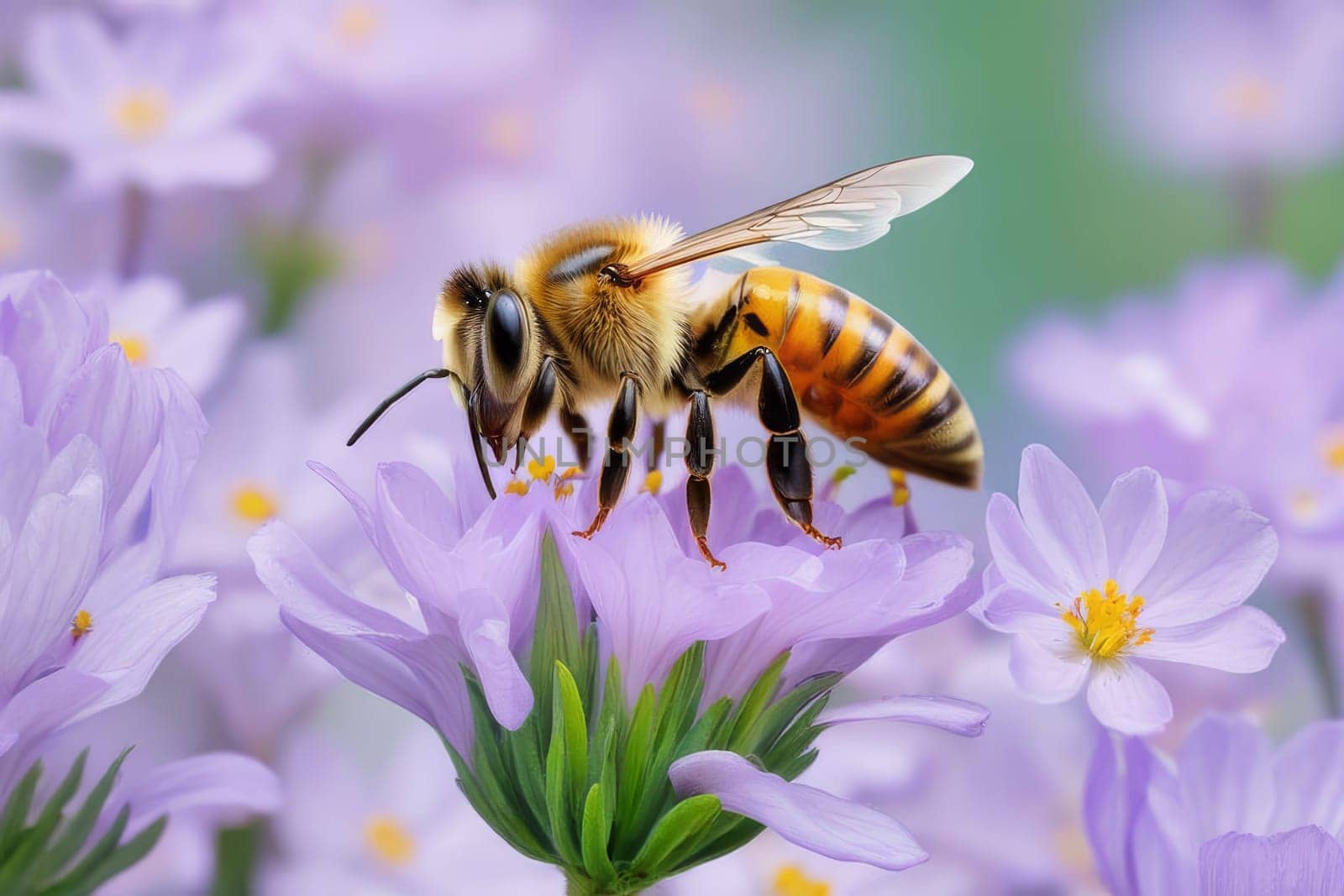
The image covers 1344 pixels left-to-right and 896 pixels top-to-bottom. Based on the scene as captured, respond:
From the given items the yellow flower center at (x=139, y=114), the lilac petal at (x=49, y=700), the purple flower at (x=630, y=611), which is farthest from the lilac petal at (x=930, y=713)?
the yellow flower center at (x=139, y=114)

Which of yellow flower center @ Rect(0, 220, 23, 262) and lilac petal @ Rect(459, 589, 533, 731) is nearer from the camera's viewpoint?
lilac petal @ Rect(459, 589, 533, 731)

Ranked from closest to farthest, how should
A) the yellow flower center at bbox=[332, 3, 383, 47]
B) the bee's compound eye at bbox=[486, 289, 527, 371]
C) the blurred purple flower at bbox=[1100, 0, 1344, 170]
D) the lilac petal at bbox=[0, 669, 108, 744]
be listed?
the lilac petal at bbox=[0, 669, 108, 744], the bee's compound eye at bbox=[486, 289, 527, 371], the yellow flower center at bbox=[332, 3, 383, 47], the blurred purple flower at bbox=[1100, 0, 1344, 170]

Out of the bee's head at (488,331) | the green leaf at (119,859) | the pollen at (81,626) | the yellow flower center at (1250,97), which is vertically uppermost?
the yellow flower center at (1250,97)

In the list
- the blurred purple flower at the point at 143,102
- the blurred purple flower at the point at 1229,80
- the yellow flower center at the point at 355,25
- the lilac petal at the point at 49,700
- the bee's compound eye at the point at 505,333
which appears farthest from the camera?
the blurred purple flower at the point at 1229,80

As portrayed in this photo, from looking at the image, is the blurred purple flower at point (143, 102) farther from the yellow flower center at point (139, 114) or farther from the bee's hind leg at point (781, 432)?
the bee's hind leg at point (781, 432)

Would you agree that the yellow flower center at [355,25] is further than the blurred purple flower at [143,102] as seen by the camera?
Yes

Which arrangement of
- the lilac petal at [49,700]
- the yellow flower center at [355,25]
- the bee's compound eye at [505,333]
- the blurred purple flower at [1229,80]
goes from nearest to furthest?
the lilac petal at [49,700], the bee's compound eye at [505,333], the yellow flower center at [355,25], the blurred purple flower at [1229,80]

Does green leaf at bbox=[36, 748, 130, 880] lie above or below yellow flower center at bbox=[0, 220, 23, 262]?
below

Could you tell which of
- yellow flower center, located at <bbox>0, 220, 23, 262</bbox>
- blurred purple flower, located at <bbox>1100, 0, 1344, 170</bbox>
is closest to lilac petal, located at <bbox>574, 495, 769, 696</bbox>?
yellow flower center, located at <bbox>0, 220, 23, 262</bbox>

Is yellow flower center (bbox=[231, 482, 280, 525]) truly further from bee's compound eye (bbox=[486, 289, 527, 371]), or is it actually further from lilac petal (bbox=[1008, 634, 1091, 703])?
lilac petal (bbox=[1008, 634, 1091, 703])
